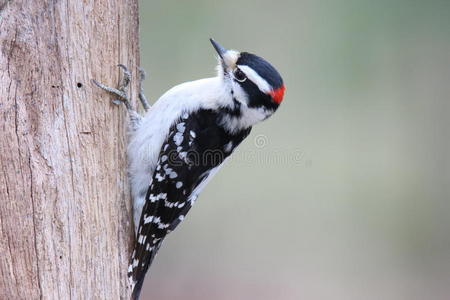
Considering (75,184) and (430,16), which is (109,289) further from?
(430,16)

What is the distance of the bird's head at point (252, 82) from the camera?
9.98 feet

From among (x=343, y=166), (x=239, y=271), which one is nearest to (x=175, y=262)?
(x=239, y=271)

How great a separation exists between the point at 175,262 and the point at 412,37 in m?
3.38

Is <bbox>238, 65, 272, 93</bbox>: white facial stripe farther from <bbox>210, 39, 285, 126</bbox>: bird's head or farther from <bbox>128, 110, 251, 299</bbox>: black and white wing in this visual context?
<bbox>128, 110, 251, 299</bbox>: black and white wing

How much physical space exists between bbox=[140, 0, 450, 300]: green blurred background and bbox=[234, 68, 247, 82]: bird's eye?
7.19ft

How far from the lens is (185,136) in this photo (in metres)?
3.24

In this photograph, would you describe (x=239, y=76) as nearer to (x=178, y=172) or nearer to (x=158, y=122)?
(x=158, y=122)

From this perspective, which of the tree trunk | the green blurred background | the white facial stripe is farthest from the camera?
the green blurred background

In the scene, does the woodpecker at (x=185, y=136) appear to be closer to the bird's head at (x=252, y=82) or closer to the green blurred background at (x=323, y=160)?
the bird's head at (x=252, y=82)

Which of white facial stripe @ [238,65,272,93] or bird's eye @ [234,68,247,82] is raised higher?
bird's eye @ [234,68,247,82]

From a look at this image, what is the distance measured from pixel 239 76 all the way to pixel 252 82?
0.35 feet

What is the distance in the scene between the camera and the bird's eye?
3141 millimetres

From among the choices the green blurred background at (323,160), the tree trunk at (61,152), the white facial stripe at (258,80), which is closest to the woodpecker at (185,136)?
the white facial stripe at (258,80)

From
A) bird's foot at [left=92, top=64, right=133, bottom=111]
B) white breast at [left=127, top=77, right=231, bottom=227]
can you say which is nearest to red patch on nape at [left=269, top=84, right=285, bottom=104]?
white breast at [left=127, top=77, right=231, bottom=227]
